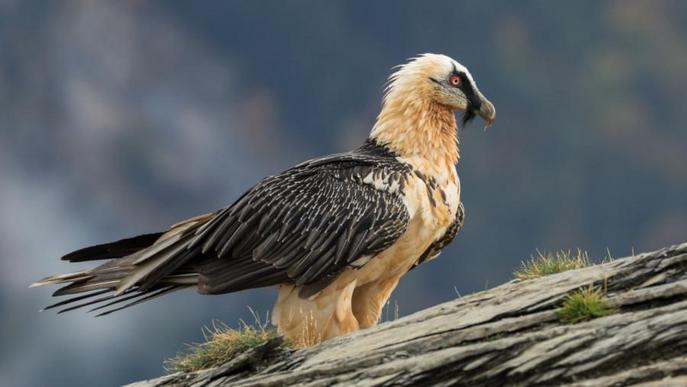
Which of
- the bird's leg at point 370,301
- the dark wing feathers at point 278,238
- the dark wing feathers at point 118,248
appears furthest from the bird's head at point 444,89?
the dark wing feathers at point 118,248

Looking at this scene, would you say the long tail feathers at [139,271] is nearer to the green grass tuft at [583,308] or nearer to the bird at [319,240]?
the bird at [319,240]

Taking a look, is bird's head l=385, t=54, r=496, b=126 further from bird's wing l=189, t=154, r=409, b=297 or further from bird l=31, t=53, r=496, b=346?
bird's wing l=189, t=154, r=409, b=297

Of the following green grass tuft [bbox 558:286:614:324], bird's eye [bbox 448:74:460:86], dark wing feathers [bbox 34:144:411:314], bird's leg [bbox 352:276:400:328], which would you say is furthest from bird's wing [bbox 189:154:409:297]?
green grass tuft [bbox 558:286:614:324]

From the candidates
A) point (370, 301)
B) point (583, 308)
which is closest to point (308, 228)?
point (370, 301)

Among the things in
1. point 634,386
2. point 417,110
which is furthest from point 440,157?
point 634,386

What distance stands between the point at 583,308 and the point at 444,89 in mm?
5312

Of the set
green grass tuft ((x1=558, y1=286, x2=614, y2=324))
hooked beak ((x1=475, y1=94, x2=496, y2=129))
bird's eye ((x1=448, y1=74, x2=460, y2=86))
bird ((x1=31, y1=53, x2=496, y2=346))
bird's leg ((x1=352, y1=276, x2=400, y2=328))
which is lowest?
green grass tuft ((x1=558, y1=286, x2=614, y2=324))

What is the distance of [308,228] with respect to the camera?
1323 cm

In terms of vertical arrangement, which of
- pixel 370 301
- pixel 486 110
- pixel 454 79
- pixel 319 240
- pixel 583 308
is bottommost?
pixel 583 308

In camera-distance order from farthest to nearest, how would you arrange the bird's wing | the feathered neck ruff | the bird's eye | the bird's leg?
the bird's eye < the feathered neck ruff < the bird's leg < the bird's wing

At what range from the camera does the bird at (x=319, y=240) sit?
12953mm

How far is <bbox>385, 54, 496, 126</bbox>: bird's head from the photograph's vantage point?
14477 millimetres

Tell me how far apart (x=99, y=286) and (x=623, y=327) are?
677cm

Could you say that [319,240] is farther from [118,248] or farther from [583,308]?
[583,308]
